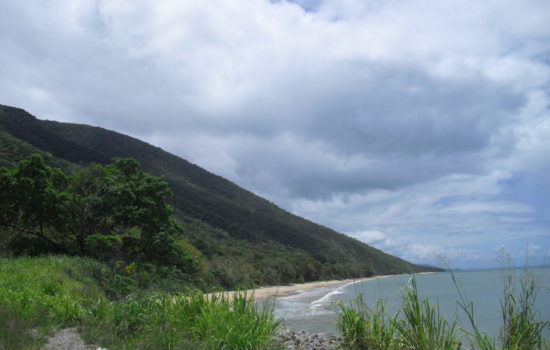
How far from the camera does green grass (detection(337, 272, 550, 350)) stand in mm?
5352

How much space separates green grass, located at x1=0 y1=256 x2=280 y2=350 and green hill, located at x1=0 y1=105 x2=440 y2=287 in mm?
40526

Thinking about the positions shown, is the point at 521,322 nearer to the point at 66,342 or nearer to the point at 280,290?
the point at 66,342

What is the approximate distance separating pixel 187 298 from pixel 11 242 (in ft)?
55.8

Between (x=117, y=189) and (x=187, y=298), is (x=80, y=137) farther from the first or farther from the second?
(x=187, y=298)

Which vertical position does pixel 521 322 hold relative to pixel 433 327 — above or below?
above

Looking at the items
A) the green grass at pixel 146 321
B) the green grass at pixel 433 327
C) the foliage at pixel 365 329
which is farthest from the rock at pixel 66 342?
the green grass at pixel 433 327

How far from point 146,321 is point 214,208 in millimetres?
71922

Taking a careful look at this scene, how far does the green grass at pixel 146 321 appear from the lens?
19.8 ft

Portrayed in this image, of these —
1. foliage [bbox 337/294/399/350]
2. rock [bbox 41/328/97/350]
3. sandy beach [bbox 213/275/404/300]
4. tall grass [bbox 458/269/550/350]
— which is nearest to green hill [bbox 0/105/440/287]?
sandy beach [bbox 213/275/404/300]

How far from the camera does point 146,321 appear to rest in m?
7.25

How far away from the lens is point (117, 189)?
70.1 ft

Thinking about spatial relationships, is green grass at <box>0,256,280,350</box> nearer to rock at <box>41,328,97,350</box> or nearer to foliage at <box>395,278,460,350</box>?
rock at <box>41,328,97,350</box>

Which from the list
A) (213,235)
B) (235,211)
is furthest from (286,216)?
(213,235)

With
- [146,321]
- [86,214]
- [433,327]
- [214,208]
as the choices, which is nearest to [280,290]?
[214,208]
